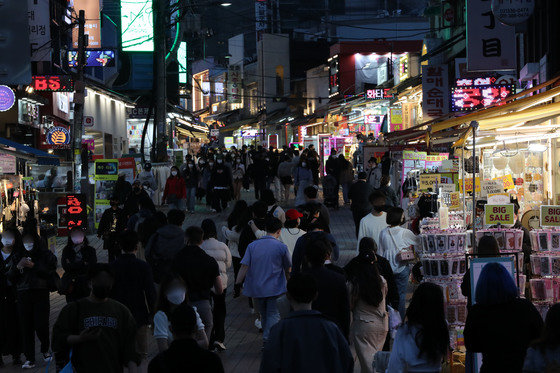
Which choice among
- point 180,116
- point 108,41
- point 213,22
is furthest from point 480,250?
point 213,22

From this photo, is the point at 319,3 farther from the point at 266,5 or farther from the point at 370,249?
the point at 370,249

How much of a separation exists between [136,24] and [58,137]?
24.1m

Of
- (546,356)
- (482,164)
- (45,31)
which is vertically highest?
(45,31)

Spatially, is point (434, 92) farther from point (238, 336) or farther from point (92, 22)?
point (92, 22)

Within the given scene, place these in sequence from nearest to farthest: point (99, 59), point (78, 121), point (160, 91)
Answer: point (78, 121)
point (160, 91)
point (99, 59)

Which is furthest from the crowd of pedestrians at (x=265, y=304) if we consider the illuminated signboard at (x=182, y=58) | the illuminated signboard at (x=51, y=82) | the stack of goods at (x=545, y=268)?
the illuminated signboard at (x=182, y=58)

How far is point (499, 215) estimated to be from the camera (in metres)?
10.9

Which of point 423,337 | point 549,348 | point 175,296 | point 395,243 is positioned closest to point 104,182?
point 395,243

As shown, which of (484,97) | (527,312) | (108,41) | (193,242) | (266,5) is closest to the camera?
(527,312)

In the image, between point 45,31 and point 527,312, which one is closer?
point 527,312

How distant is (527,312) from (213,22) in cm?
10935

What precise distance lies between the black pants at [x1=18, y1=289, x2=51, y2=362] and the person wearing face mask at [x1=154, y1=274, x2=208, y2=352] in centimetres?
363

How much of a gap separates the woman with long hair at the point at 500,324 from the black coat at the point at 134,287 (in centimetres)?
361

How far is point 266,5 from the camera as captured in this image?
86.5m
